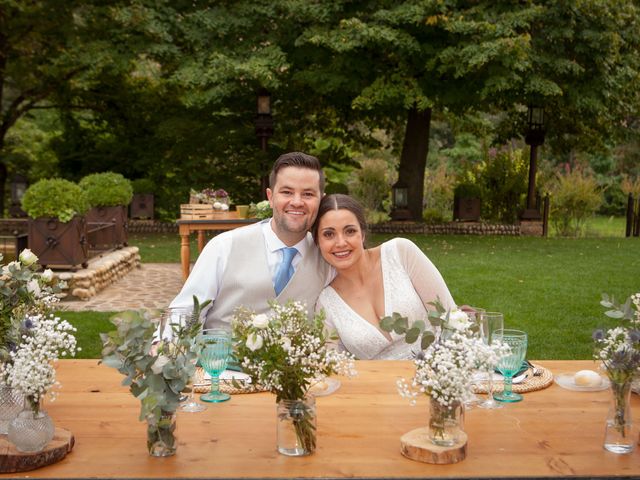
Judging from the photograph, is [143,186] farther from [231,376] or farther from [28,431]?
[28,431]

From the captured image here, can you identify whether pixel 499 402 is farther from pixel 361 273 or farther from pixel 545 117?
pixel 545 117

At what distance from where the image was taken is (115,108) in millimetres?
20750

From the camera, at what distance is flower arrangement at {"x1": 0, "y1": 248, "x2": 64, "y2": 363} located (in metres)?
2.27

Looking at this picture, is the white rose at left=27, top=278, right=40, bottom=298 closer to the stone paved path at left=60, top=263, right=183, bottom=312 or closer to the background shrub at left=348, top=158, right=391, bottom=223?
the stone paved path at left=60, top=263, right=183, bottom=312

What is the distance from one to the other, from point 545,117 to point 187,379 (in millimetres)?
18216

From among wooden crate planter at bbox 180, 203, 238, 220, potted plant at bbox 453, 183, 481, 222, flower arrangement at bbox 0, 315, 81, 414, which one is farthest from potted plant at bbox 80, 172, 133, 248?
flower arrangement at bbox 0, 315, 81, 414

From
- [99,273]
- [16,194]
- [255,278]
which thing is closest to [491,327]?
[255,278]

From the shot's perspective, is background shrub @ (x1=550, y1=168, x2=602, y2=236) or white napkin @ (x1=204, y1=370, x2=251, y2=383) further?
background shrub @ (x1=550, y1=168, x2=602, y2=236)

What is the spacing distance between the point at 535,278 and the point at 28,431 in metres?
9.87

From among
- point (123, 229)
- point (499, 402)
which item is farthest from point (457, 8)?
point (499, 402)

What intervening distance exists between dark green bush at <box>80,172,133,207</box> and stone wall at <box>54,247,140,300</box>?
884mm

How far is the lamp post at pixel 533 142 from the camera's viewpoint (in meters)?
18.3

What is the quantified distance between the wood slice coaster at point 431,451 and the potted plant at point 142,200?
58.5 feet

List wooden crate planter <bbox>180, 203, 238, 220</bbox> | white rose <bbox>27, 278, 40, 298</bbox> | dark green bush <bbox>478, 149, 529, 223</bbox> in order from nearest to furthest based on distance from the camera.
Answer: white rose <bbox>27, 278, 40, 298</bbox> < wooden crate planter <bbox>180, 203, 238, 220</bbox> < dark green bush <bbox>478, 149, 529, 223</bbox>
